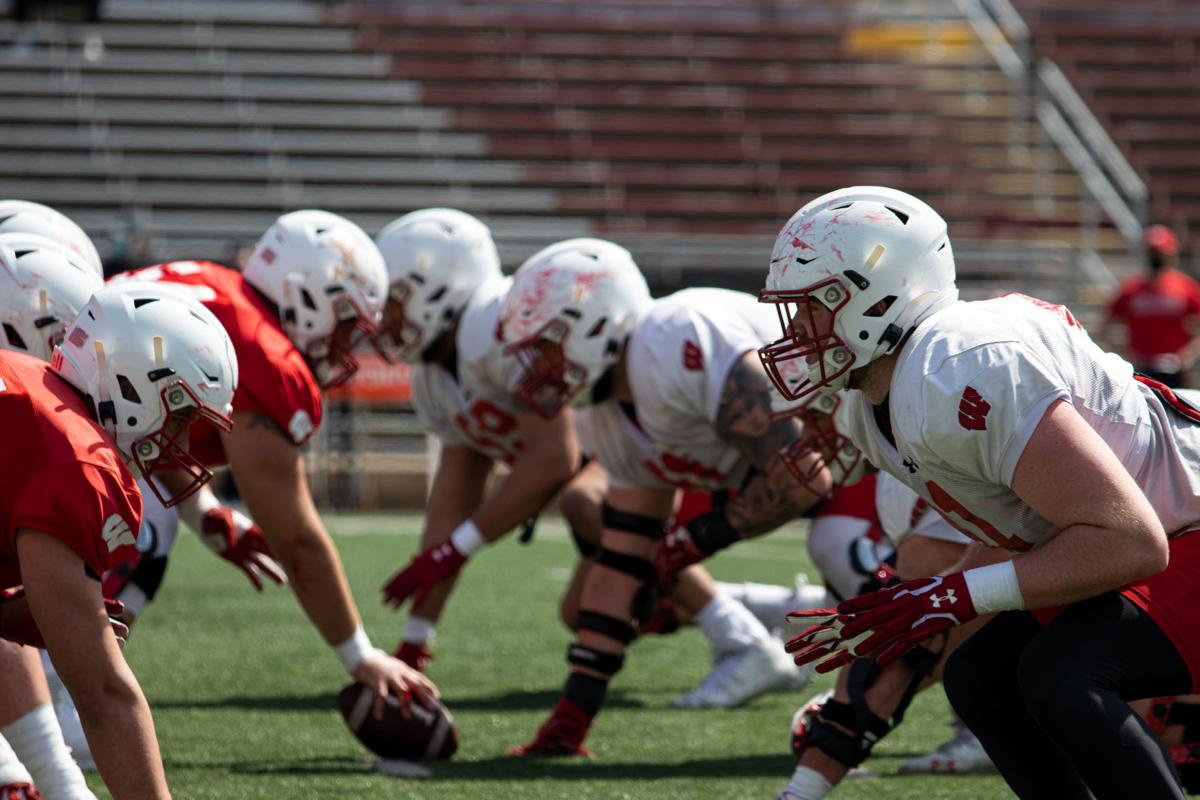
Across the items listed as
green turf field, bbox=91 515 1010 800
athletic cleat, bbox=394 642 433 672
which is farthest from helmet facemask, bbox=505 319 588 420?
athletic cleat, bbox=394 642 433 672

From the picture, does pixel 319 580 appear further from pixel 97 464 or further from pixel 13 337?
pixel 97 464

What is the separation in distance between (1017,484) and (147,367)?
1.46 meters

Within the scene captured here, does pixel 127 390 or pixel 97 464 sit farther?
pixel 127 390

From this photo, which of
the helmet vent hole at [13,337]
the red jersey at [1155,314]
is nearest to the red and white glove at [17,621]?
the helmet vent hole at [13,337]

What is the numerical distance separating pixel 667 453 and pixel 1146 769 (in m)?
2.24

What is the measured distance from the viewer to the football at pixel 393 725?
399cm

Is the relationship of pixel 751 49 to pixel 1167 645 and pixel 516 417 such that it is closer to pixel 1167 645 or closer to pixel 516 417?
pixel 516 417

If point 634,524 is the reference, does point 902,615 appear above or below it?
above

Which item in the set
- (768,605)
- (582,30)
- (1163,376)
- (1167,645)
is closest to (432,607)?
(768,605)

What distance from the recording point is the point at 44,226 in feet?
13.9

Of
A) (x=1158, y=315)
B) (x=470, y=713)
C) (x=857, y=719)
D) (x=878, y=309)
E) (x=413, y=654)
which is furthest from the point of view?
(x=1158, y=315)

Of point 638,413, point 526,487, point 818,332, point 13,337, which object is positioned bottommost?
point 526,487

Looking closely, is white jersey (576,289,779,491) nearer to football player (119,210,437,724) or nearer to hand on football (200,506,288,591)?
football player (119,210,437,724)

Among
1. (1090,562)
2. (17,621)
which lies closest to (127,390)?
(17,621)
